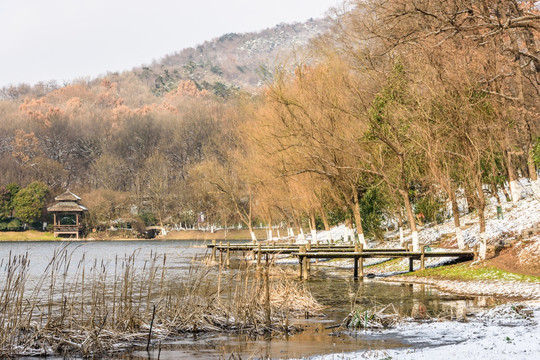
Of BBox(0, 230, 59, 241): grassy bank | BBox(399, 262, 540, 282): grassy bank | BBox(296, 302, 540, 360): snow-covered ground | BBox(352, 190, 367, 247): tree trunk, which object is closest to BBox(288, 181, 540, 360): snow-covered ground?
BBox(296, 302, 540, 360): snow-covered ground

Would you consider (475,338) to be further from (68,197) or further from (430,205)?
→ (68,197)

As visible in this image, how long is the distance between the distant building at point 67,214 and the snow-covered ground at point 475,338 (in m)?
76.0

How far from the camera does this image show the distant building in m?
84.8

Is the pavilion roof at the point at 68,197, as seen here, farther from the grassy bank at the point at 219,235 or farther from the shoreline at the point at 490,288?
the shoreline at the point at 490,288

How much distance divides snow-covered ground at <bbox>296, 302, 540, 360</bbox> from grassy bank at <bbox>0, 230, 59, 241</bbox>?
7891cm

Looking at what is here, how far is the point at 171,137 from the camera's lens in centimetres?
10731

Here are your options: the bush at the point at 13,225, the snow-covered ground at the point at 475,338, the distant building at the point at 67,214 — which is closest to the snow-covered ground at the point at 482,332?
the snow-covered ground at the point at 475,338

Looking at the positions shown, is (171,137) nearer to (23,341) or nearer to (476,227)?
(476,227)

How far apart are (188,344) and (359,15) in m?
25.5

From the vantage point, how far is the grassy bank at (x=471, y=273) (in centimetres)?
1969

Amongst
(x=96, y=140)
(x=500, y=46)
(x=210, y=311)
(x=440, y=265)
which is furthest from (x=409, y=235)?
(x=96, y=140)

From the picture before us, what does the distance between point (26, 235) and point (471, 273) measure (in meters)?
75.7

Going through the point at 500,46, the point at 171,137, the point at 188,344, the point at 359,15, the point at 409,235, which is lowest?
the point at 188,344

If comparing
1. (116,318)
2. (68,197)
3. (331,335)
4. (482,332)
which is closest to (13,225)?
(68,197)
